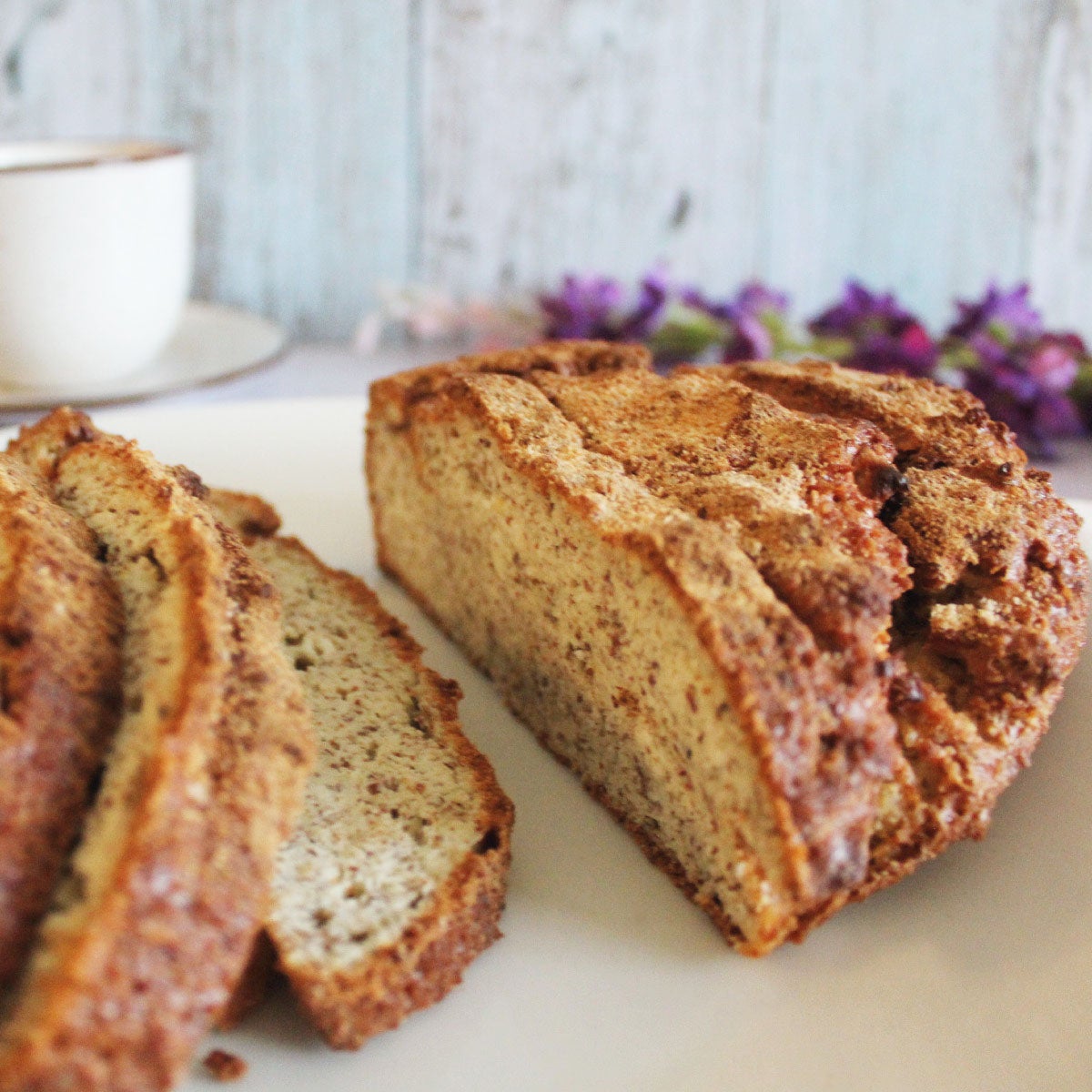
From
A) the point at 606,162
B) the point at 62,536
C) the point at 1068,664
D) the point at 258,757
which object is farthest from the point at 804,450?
the point at 606,162

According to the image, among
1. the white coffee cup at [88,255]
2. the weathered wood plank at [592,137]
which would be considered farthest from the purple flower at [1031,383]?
the white coffee cup at [88,255]

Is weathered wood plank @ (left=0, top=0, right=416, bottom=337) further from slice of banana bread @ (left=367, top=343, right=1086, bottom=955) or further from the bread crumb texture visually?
the bread crumb texture

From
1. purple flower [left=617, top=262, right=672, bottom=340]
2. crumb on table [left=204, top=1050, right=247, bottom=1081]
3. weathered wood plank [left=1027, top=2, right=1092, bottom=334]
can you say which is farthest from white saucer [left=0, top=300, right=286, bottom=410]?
weathered wood plank [left=1027, top=2, right=1092, bottom=334]

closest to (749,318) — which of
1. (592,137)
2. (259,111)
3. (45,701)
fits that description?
(592,137)

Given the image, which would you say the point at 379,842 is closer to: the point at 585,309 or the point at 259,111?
the point at 585,309

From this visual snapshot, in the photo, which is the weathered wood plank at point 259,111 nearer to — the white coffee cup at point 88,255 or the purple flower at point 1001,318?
the white coffee cup at point 88,255
